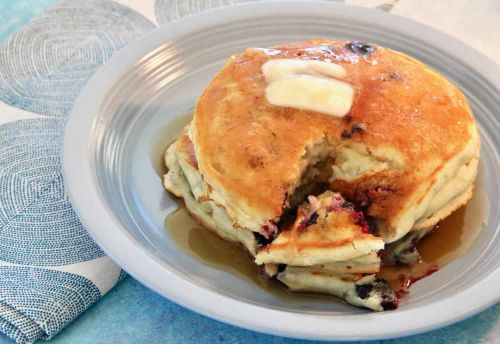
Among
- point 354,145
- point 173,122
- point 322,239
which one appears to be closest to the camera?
point 322,239

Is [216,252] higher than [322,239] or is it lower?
lower

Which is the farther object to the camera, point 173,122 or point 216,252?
point 173,122

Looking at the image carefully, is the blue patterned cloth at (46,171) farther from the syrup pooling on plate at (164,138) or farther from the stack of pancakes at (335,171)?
the stack of pancakes at (335,171)

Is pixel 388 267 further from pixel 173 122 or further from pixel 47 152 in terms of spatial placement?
pixel 47 152

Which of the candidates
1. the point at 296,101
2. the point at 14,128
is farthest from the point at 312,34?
the point at 14,128

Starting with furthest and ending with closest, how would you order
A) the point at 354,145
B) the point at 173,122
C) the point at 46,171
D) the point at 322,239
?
the point at 173,122
the point at 46,171
the point at 354,145
the point at 322,239

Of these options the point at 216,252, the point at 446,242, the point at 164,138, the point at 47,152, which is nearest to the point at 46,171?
the point at 47,152

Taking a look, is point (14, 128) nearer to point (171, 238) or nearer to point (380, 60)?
point (171, 238)

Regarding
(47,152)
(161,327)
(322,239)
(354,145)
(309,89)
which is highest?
(309,89)
